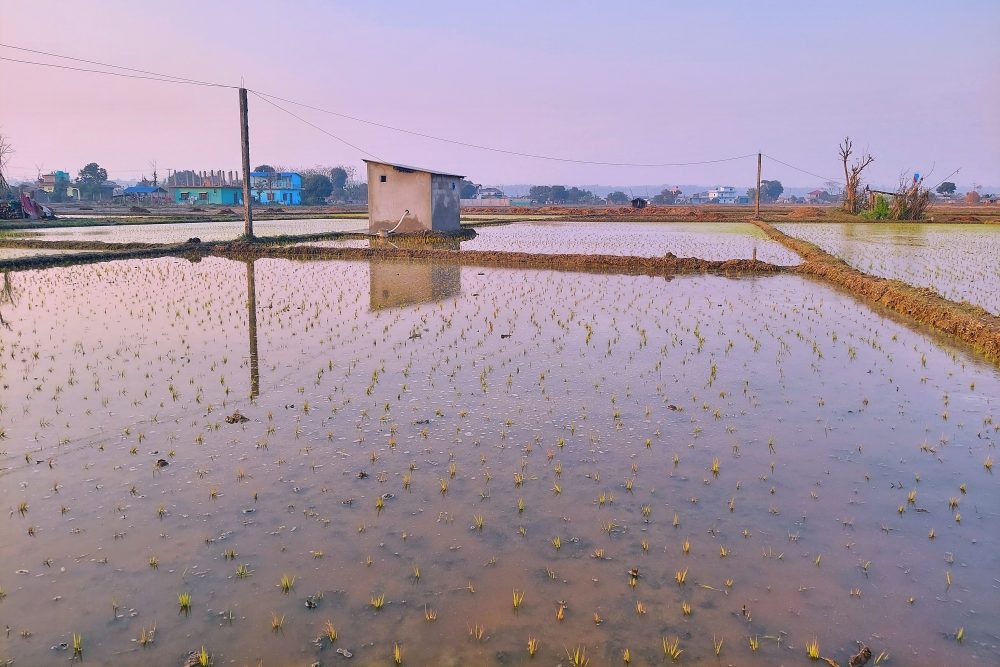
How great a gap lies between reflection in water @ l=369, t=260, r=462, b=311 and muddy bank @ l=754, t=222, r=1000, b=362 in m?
8.45

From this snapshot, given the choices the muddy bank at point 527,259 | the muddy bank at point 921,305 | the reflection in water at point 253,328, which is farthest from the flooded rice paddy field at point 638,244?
the reflection in water at point 253,328

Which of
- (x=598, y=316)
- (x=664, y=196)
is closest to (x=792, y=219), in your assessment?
(x=598, y=316)

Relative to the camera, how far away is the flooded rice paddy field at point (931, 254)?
14.3m

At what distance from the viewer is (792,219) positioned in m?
41.8

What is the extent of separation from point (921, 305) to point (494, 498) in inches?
397

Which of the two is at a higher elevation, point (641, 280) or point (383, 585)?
point (641, 280)

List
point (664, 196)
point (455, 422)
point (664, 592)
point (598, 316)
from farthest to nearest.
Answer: point (664, 196)
point (598, 316)
point (455, 422)
point (664, 592)

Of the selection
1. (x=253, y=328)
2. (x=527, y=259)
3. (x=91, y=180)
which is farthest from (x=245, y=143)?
(x=91, y=180)

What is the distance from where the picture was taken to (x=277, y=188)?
249 feet

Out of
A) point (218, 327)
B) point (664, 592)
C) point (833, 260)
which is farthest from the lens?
point (833, 260)

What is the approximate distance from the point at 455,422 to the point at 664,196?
4638 inches

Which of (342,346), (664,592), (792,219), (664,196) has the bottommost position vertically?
(664,592)

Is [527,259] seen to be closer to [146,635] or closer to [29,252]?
[29,252]

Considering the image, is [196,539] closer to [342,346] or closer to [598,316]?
[342,346]
